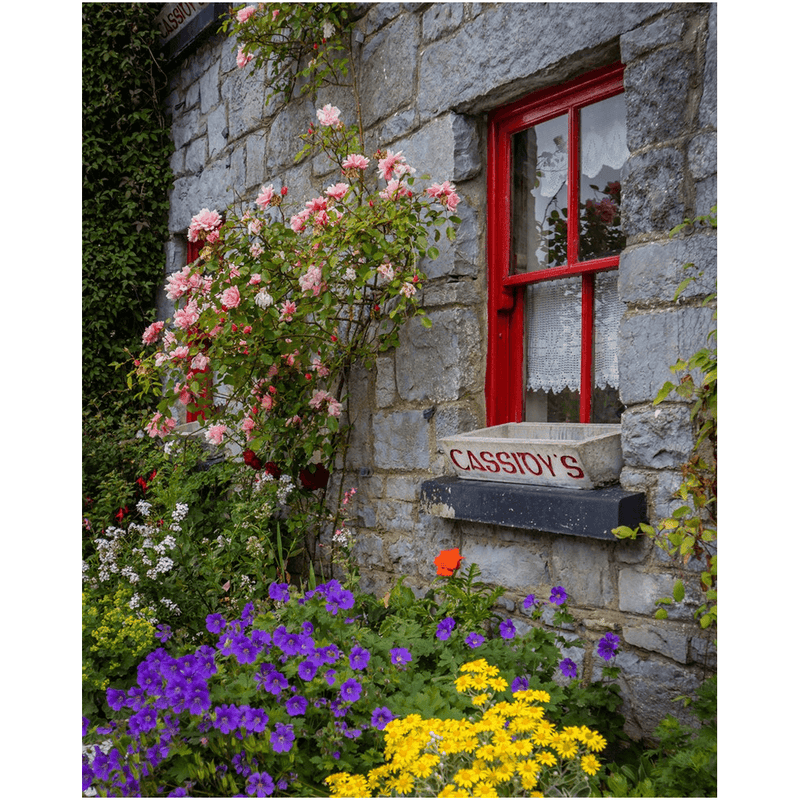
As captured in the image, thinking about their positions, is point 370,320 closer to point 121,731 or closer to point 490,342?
point 490,342

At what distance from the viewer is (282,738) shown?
1.75 metres

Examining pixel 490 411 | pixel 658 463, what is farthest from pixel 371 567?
pixel 658 463

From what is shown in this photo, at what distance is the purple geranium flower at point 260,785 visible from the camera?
1.73 metres

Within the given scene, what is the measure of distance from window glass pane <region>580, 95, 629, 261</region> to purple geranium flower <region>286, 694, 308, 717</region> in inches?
75.4

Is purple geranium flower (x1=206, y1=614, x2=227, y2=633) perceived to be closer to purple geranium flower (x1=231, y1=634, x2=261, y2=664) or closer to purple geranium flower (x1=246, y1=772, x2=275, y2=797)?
purple geranium flower (x1=231, y1=634, x2=261, y2=664)

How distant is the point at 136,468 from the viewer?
17.3ft

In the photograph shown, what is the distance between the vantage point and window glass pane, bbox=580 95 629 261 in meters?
2.76

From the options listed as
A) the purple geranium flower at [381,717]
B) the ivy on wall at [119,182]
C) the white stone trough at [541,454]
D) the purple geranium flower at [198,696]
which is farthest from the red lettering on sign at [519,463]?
the ivy on wall at [119,182]

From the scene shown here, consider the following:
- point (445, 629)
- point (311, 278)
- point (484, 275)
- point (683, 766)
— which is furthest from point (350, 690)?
point (484, 275)

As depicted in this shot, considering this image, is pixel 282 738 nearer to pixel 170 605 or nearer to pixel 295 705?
pixel 295 705

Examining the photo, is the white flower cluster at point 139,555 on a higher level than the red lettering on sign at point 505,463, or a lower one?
lower

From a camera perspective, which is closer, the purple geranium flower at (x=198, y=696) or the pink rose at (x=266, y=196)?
the purple geranium flower at (x=198, y=696)

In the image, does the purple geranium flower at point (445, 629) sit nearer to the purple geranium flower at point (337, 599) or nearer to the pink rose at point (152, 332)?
the purple geranium flower at point (337, 599)

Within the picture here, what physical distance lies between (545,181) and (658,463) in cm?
131
